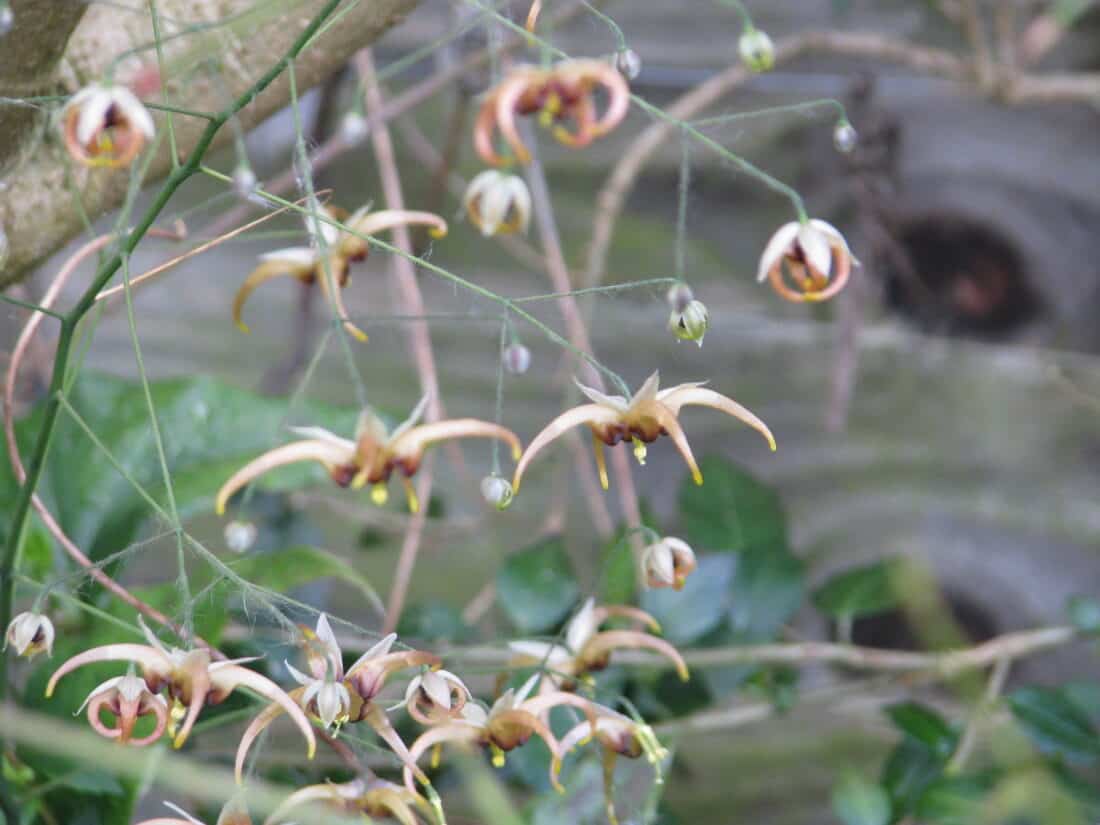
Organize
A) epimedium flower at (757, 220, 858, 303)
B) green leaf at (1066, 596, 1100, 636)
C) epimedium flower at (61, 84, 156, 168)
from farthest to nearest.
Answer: green leaf at (1066, 596, 1100, 636), epimedium flower at (757, 220, 858, 303), epimedium flower at (61, 84, 156, 168)

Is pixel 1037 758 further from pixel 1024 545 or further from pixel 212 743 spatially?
pixel 212 743

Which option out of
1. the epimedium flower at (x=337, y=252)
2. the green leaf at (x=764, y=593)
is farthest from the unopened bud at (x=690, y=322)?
the green leaf at (x=764, y=593)

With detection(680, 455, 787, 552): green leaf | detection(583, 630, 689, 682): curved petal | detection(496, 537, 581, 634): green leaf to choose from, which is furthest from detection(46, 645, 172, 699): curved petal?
detection(680, 455, 787, 552): green leaf

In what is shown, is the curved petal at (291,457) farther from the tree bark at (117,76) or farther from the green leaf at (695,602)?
the green leaf at (695,602)

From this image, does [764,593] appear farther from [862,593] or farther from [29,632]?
[29,632]

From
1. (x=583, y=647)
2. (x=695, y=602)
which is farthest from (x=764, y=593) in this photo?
(x=583, y=647)

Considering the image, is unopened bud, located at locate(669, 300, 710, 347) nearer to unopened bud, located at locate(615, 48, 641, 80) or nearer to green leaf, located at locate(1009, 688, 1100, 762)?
unopened bud, located at locate(615, 48, 641, 80)
